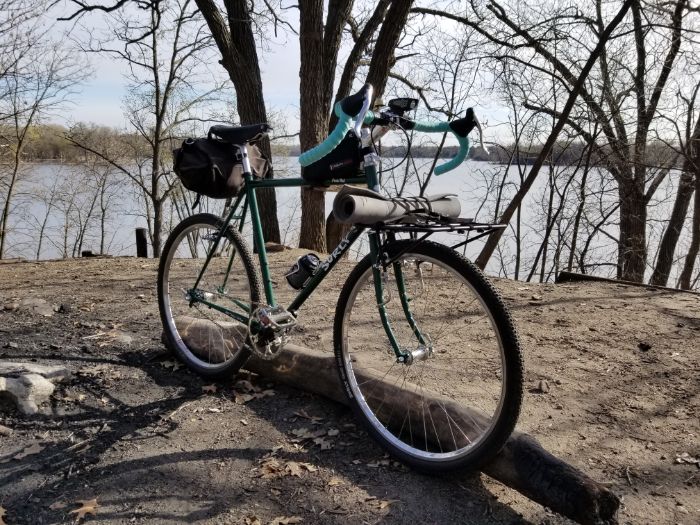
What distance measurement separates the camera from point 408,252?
2164mm

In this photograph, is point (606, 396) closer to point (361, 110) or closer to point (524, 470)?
point (524, 470)

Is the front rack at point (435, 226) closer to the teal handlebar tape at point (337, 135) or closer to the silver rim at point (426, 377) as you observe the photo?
the silver rim at point (426, 377)

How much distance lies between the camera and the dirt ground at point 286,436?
79.5 inches

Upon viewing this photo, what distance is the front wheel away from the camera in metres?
1.96

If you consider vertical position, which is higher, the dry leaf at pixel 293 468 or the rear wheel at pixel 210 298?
the rear wheel at pixel 210 298

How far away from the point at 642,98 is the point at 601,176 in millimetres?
1829

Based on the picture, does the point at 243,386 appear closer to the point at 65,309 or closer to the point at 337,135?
the point at 337,135

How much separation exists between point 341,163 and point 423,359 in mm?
865

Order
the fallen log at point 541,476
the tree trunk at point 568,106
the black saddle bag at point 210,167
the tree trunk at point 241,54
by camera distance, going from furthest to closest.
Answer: the tree trunk at point 241,54, the tree trunk at point 568,106, the black saddle bag at point 210,167, the fallen log at point 541,476

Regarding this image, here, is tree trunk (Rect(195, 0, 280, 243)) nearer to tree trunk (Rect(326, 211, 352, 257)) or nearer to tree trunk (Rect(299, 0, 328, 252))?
tree trunk (Rect(299, 0, 328, 252))

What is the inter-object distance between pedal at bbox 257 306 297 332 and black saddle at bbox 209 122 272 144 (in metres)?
0.87

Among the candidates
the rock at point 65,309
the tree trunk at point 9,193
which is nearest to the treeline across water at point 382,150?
the tree trunk at point 9,193

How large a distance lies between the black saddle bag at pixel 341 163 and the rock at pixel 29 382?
5.47 feet

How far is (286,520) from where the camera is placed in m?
1.94
